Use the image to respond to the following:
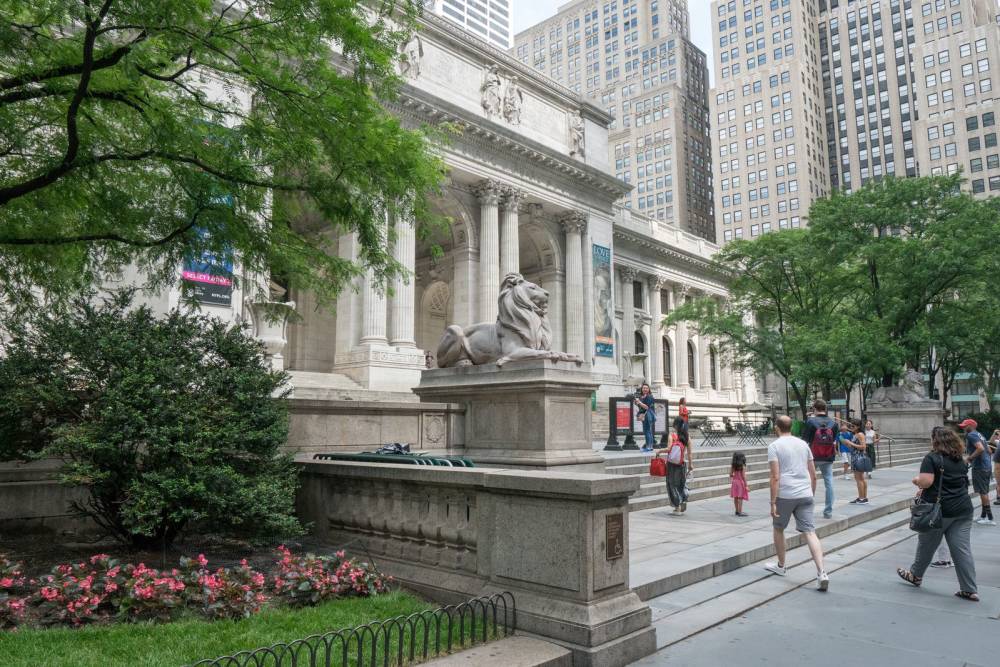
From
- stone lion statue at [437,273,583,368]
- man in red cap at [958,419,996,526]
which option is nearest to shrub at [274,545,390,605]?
stone lion statue at [437,273,583,368]

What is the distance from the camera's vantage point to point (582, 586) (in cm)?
488

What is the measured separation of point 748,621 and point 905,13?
12308cm

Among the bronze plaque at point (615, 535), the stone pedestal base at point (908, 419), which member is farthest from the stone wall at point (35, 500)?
the stone pedestal base at point (908, 419)

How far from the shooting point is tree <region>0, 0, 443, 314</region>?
6.97 meters

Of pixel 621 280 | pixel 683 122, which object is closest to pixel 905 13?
pixel 683 122

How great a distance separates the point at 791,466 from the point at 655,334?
46759mm

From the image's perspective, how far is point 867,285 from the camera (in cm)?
3428

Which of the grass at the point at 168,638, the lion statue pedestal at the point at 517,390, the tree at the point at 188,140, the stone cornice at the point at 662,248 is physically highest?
the stone cornice at the point at 662,248

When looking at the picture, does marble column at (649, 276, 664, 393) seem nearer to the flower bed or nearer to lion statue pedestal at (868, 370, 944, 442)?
lion statue pedestal at (868, 370, 944, 442)

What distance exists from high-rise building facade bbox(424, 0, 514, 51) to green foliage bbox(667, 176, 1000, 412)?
5567 inches

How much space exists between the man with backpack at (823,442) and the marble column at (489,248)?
22.2 metres

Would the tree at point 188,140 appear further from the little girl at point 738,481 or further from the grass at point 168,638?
the little girl at point 738,481

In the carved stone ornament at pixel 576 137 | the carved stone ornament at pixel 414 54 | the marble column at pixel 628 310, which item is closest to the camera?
the carved stone ornament at pixel 414 54

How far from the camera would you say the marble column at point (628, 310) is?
4991 centimetres
